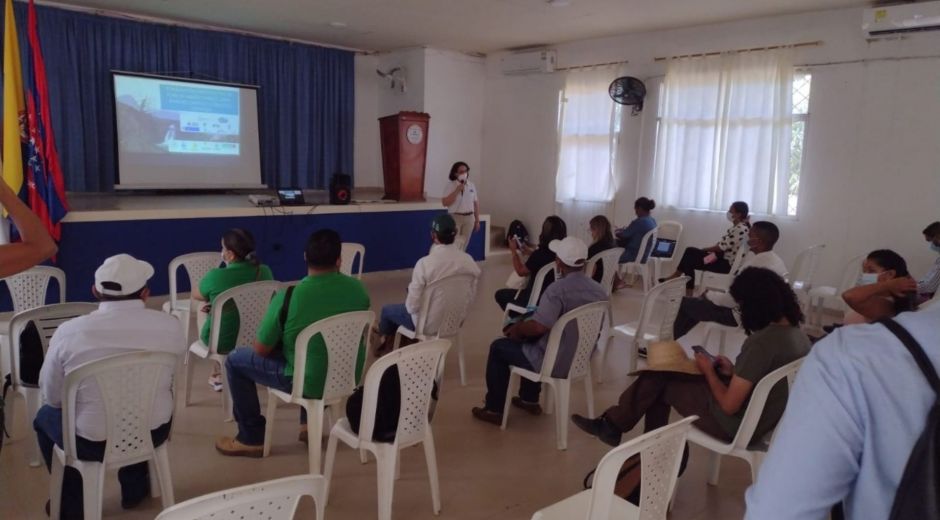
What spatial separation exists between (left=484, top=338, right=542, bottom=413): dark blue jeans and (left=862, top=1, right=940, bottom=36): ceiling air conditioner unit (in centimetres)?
470

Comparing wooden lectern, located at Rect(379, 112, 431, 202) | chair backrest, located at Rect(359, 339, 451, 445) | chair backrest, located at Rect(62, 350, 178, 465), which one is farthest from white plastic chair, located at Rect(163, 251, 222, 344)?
wooden lectern, located at Rect(379, 112, 431, 202)

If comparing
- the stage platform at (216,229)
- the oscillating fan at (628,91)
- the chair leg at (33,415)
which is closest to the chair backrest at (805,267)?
the oscillating fan at (628,91)

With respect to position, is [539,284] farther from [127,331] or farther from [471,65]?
[471,65]

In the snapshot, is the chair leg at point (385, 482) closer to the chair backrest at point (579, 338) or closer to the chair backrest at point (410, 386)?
the chair backrest at point (410, 386)

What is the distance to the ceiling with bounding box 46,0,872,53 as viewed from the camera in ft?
19.6

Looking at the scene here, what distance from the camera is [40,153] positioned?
4668 mm

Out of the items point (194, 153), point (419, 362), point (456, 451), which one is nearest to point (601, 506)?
point (419, 362)

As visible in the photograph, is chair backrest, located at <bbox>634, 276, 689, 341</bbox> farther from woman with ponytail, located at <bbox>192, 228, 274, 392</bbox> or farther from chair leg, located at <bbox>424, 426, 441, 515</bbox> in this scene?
woman with ponytail, located at <bbox>192, 228, 274, 392</bbox>

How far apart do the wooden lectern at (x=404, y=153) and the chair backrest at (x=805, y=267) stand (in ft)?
14.2

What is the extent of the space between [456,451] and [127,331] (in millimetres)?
1578

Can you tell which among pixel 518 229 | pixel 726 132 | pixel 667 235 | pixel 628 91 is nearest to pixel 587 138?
pixel 628 91

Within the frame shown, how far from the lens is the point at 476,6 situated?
20.0 feet

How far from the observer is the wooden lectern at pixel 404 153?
25.2ft

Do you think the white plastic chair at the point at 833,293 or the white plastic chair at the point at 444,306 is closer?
the white plastic chair at the point at 444,306
